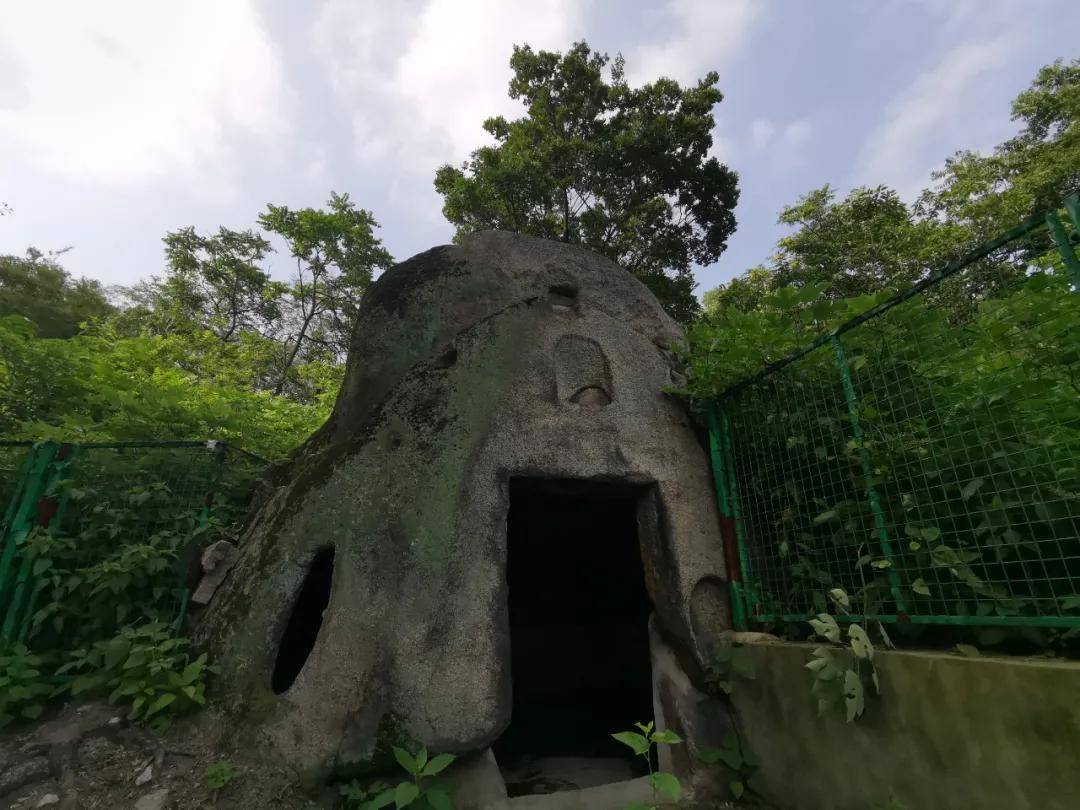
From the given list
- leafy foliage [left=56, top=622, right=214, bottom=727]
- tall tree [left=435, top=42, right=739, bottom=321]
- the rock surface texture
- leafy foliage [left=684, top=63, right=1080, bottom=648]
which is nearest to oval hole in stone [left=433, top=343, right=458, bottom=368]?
the rock surface texture

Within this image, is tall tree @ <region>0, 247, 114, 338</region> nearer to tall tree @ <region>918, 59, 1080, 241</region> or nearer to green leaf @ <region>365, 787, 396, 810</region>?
green leaf @ <region>365, 787, 396, 810</region>

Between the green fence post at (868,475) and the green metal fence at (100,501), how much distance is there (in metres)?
4.58

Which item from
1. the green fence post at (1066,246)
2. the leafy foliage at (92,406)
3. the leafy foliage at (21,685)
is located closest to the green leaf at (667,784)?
the green fence post at (1066,246)

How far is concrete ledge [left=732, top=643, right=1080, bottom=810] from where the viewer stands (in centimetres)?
193

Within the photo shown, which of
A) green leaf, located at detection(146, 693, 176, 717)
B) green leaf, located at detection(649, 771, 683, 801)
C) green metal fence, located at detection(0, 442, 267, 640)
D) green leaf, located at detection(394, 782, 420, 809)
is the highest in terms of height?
green metal fence, located at detection(0, 442, 267, 640)

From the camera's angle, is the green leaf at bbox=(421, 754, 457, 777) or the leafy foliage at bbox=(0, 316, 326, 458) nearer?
the green leaf at bbox=(421, 754, 457, 777)

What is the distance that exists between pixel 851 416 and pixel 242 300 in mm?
20963

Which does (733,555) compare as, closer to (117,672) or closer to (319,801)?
(319,801)

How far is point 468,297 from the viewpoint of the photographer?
5539 millimetres

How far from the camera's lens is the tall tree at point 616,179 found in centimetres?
1320

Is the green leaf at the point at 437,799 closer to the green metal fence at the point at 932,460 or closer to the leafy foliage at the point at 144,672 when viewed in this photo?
the leafy foliage at the point at 144,672

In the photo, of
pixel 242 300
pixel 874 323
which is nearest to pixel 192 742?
pixel 874 323

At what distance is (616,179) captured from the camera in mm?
13422

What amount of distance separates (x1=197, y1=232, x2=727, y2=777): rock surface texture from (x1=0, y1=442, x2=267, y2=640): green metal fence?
57 cm
